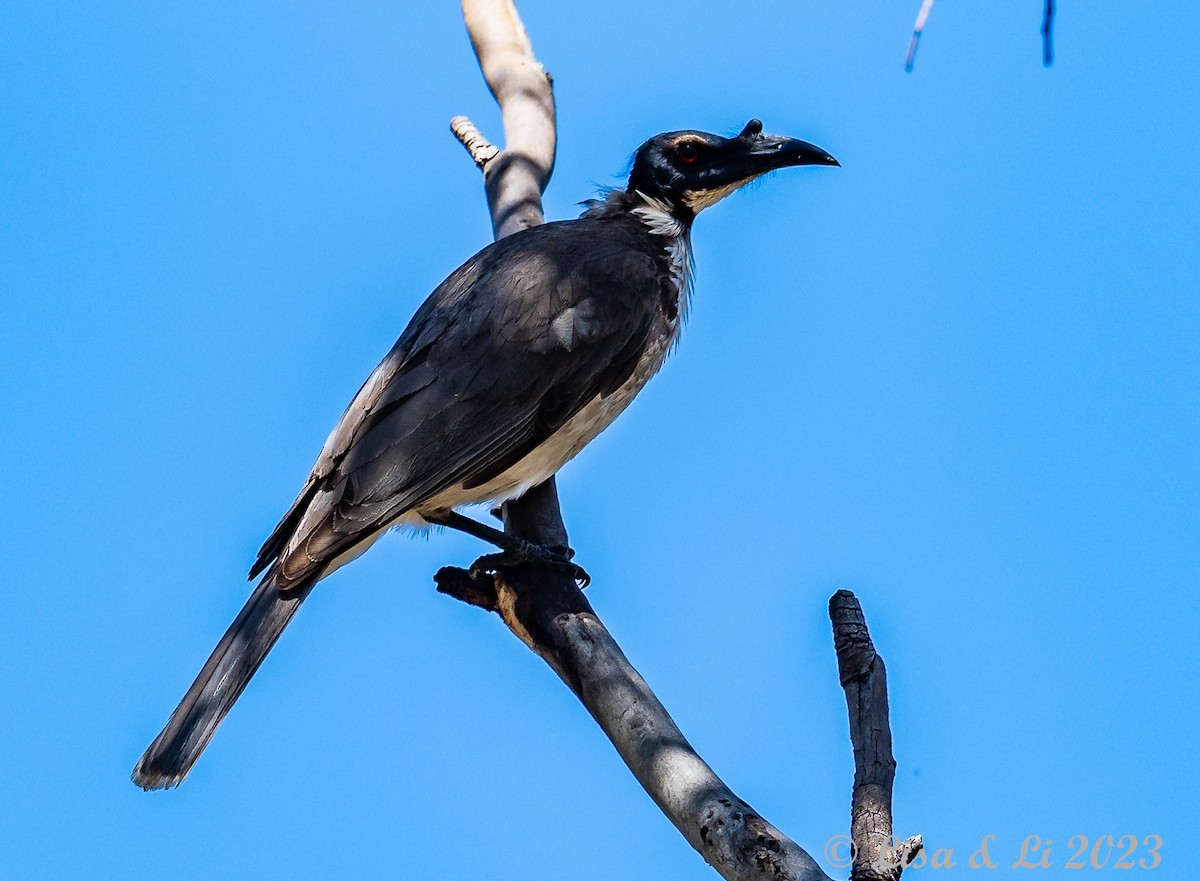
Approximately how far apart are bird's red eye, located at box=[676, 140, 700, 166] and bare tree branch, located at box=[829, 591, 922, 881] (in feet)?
8.80

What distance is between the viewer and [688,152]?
5.50m

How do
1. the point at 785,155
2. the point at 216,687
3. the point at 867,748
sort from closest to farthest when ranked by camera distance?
the point at 867,748, the point at 216,687, the point at 785,155

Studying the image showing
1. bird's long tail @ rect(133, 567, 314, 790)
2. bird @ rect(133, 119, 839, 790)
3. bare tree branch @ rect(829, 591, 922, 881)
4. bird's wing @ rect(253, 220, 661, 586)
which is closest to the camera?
bare tree branch @ rect(829, 591, 922, 881)

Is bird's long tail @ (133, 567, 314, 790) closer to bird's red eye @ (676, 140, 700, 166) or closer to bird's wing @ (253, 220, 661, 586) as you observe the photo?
bird's wing @ (253, 220, 661, 586)

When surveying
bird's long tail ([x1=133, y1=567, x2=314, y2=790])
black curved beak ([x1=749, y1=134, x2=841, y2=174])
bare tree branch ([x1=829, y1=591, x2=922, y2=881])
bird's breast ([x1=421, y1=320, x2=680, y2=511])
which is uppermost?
black curved beak ([x1=749, y1=134, x2=841, y2=174])

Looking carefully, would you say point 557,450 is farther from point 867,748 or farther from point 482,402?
point 867,748

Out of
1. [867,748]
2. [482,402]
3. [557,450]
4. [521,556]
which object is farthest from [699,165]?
[867,748]

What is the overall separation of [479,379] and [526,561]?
25.2 inches

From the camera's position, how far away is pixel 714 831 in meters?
2.93

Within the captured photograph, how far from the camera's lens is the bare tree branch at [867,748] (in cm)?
276

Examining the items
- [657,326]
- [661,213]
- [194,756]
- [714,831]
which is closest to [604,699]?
[714,831]

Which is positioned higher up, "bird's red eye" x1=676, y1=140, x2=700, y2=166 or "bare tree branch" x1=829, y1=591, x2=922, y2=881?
"bird's red eye" x1=676, y1=140, x2=700, y2=166

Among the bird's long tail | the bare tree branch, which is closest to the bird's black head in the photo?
the bird's long tail

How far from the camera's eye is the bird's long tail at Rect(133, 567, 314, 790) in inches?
153
